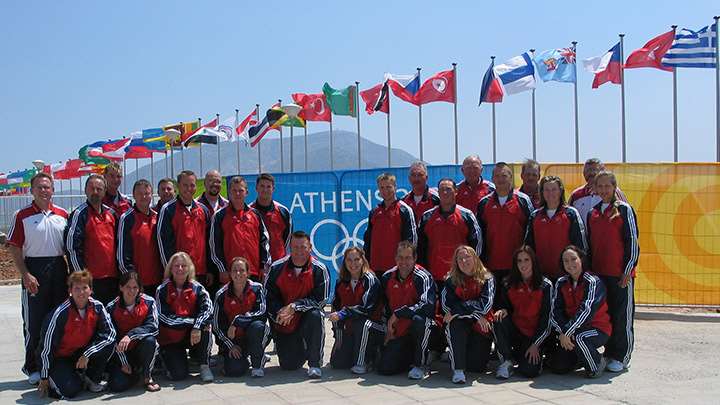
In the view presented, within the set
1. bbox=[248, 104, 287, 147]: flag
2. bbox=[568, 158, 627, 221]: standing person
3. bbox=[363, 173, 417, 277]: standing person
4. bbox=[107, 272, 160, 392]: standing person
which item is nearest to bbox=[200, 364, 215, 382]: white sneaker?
bbox=[107, 272, 160, 392]: standing person

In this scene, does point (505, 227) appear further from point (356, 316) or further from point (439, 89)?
point (439, 89)

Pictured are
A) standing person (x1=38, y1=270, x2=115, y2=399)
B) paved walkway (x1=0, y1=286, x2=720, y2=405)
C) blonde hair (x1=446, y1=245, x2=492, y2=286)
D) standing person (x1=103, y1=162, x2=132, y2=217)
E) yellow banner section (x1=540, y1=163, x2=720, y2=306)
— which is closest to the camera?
paved walkway (x1=0, y1=286, x2=720, y2=405)

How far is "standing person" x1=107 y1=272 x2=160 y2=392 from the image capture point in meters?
5.73

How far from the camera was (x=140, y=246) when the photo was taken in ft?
20.9

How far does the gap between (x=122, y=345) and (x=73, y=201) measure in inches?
795

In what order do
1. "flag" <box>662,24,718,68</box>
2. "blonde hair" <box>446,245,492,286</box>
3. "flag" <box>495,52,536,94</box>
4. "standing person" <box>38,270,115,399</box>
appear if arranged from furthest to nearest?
1. "flag" <box>495,52,536,94</box>
2. "flag" <box>662,24,718,68</box>
3. "blonde hair" <box>446,245,492,286</box>
4. "standing person" <box>38,270,115,399</box>

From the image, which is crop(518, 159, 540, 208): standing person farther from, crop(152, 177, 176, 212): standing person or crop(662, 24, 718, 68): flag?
crop(662, 24, 718, 68): flag

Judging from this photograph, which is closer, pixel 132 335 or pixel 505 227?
pixel 132 335

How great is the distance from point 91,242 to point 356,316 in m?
2.53

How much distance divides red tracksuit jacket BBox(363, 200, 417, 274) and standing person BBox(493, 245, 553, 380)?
1119 mm

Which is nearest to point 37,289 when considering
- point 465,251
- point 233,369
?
point 233,369

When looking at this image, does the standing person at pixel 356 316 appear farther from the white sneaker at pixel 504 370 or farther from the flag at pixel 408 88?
the flag at pixel 408 88

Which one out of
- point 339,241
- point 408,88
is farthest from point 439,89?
point 339,241

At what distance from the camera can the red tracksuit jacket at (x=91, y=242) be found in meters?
6.12
